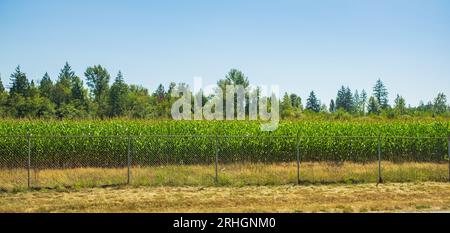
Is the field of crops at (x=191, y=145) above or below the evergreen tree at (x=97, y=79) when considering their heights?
below

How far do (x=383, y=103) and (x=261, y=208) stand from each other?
464 feet

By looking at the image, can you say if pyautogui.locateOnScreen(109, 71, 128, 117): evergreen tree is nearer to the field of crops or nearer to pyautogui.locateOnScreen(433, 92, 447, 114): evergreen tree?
the field of crops

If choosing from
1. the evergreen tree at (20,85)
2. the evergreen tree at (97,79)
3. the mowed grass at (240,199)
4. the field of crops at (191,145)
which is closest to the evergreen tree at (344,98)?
the evergreen tree at (97,79)

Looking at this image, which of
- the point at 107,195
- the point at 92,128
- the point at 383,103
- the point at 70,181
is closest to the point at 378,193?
the point at 107,195

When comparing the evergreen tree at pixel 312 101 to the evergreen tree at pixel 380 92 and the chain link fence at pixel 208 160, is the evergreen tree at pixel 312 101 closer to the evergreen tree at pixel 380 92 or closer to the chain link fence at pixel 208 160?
the evergreen tree at pixel 380 92

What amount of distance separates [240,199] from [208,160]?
397 inches

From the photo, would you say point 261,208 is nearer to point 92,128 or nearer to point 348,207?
point 348,207

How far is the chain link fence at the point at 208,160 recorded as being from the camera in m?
16.2

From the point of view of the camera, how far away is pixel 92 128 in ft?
76.6

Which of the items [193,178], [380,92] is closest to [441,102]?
[380,92]

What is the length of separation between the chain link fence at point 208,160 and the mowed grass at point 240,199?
43.1 inches

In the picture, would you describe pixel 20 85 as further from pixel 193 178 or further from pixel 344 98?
pixel 344 98
